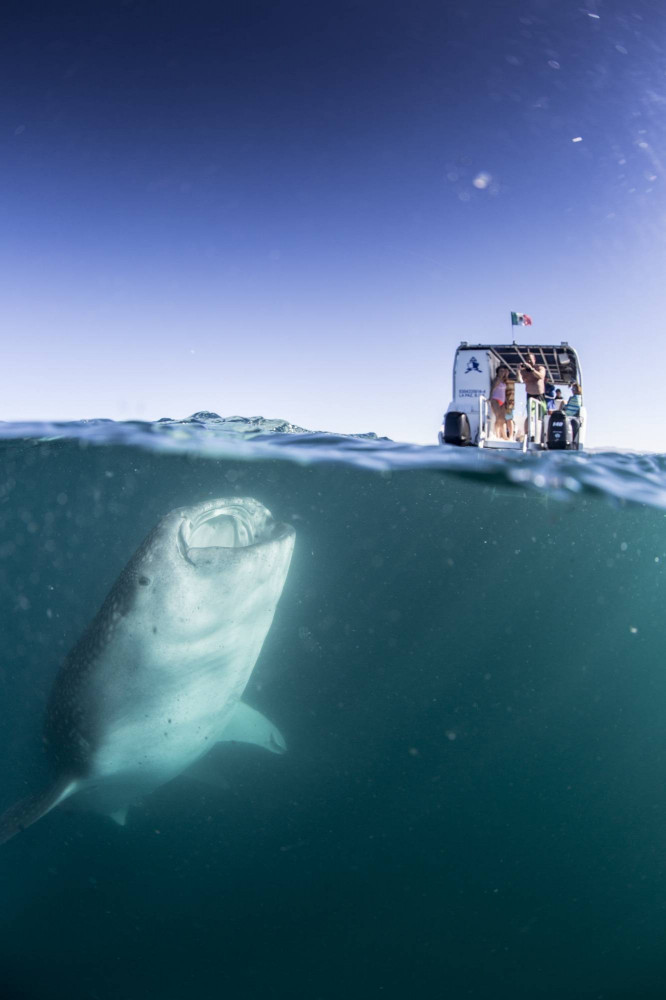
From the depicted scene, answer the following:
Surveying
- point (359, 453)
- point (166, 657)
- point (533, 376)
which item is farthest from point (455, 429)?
point (533, 376)

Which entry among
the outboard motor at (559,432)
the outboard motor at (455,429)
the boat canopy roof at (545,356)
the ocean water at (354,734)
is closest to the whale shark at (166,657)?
the ocean water at (354,734)

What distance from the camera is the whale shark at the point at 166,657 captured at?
3869mm

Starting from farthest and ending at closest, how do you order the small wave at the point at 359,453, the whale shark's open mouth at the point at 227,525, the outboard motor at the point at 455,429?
the outboard motor at the point at 455,429
the small wave at the point at 359,453
the whale shark's open mouth at the point at 227,525

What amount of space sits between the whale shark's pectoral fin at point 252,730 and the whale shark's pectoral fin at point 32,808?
1.34 meters

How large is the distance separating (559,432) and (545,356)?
7.29m

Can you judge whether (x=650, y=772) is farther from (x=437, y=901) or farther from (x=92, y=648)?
(x=92, y=648)

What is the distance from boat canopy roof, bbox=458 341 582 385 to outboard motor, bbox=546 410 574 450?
6.28 metres

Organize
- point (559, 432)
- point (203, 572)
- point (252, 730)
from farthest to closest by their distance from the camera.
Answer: point (559, 432) < point (252, 730) < point (203, 572)

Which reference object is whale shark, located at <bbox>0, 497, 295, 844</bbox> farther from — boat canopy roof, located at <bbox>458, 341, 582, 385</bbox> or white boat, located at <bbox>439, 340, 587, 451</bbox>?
boat canopy roof, located at <bbox>458, 341, 582, 385</bbox>

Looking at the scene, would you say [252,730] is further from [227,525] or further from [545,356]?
[545,356]

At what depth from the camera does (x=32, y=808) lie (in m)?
4.41

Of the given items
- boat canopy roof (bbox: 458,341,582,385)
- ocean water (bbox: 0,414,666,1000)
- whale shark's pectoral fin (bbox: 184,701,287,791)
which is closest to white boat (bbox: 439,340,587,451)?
boat canopy roof (bbox: 458,341,582,385)

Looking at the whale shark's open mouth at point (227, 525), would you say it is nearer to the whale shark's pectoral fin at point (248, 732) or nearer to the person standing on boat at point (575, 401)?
the whale shark's pectoral fin at point (248, 732)

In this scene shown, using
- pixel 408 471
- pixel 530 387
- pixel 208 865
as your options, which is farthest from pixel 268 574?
pixel 530 387
